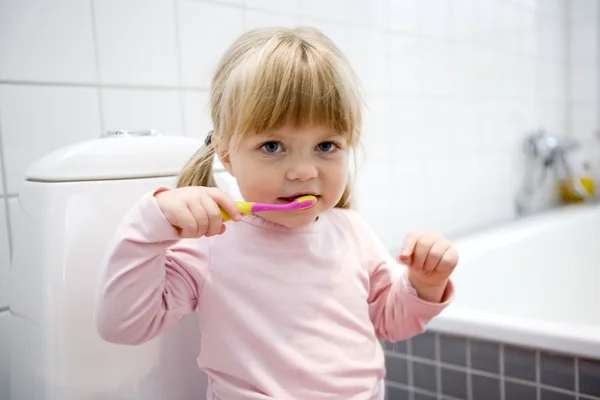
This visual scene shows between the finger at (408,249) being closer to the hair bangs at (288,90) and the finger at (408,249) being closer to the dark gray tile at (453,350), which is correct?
the hair bangs at (288,90)

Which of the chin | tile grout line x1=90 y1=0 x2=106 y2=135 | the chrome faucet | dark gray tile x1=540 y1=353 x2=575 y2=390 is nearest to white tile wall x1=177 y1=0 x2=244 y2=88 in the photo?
tile grout line x1=90 y1=0 x2=106 y2=135

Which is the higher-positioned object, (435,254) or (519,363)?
(435,254)

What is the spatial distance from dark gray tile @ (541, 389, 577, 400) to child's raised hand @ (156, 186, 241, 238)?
21.6 inches

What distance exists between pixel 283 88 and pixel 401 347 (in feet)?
1.86

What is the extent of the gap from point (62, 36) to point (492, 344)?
0.73m

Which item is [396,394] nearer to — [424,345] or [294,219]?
[424,345]

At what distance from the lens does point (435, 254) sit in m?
0.56

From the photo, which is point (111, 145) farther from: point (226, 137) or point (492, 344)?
point (492, 344)

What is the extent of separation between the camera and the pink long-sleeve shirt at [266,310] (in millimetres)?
505

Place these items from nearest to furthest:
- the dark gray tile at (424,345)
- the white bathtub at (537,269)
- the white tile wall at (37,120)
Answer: the white tile wall at (37,120) → the dark gray tile at (424,345) → the white bathtub at (537,269)

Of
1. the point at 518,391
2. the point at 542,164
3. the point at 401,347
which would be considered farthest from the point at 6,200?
the point at 542,164

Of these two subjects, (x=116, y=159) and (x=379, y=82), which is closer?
(x=116, y=159)

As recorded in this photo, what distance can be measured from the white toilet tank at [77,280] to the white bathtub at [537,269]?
→ 51 centimetres

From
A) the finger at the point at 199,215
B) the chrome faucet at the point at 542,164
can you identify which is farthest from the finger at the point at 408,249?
the chrome faucet at the point at 542,164
